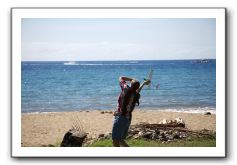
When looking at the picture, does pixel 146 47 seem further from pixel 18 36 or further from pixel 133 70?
pixel 18 36

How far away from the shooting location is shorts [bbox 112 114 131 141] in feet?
26.4

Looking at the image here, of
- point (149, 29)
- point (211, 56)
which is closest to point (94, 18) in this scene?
point (149, 29)

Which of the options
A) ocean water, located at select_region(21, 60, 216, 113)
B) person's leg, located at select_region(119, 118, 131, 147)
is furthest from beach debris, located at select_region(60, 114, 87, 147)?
person's leg, located at select_region(119, 118, 131, 147)

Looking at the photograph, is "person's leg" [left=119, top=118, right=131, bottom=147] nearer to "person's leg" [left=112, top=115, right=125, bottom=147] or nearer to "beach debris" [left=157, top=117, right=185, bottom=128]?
Answer: "person's leg" [left=112, top=115, right=125, bottom=147]

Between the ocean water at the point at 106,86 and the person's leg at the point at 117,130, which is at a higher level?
the ocean water at the point at 106,86

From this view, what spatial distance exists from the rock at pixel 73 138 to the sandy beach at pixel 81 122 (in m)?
0.04

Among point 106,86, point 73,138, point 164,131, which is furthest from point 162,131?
point 73,138

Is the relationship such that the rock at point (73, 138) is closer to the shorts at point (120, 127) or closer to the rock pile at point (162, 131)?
the shorts at point (120, 127)

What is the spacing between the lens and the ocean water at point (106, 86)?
804cm

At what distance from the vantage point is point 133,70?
26.2 feet

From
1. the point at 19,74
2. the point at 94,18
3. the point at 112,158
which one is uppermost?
the point at 94,18

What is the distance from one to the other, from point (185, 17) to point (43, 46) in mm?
1309

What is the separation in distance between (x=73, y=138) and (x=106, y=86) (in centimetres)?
55

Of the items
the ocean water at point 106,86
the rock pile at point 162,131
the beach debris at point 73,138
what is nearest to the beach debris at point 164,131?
the rock pile at point 162,131
